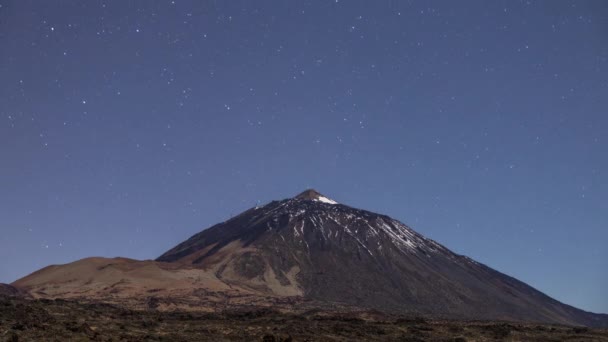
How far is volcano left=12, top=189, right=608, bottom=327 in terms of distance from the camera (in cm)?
11531

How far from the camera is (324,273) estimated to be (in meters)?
142

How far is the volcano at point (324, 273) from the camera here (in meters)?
115

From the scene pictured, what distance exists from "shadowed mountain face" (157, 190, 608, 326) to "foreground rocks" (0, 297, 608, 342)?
197 ft

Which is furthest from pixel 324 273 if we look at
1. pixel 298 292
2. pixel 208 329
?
pixel 208 329

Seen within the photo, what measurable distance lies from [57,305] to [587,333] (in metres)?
49.1

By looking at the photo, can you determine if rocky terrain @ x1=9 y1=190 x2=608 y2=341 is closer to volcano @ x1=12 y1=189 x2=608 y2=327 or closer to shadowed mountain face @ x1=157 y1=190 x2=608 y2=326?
volcano @ x1=12 y1=189 x2=608 y2=327

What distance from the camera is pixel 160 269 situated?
127375mm

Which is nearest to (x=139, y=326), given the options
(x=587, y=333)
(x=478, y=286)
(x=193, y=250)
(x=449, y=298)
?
(x=587, y=333)

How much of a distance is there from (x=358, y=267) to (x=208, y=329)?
10918 centimetres

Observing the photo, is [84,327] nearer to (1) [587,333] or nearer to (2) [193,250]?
(1) [587,333]

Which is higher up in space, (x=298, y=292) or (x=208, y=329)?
(x=298, y=292)

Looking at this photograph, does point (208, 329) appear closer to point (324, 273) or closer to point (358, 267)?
point (324, 273)

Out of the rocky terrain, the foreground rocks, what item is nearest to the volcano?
the rocky terrain

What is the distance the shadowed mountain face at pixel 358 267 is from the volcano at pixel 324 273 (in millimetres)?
295
